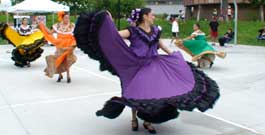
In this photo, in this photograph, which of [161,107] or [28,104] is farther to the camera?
[28,104]

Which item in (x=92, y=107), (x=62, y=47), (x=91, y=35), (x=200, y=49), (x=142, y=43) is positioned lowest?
(x=92, y=107)

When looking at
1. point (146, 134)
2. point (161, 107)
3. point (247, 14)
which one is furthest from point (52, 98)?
point (247, 14)

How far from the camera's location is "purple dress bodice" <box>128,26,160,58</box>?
20.2 feet

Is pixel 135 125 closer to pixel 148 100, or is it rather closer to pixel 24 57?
pixel 148 100

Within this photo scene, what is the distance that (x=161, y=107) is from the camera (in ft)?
18.1

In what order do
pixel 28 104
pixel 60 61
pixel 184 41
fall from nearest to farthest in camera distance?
pixel 28 104 < pixel 60 61 < pixel 184 41

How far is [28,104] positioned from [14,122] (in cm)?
140

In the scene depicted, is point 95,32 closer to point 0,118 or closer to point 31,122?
point 31,122

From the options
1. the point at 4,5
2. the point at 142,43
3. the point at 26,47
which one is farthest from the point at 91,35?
the point at 4,5

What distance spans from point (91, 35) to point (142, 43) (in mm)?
682

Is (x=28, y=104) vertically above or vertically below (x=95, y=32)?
below

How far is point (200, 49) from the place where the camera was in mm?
13602

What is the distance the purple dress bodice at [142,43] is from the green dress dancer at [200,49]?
7.40 metres

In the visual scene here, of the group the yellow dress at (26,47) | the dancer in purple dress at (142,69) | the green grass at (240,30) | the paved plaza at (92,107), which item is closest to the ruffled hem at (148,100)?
the dancer in purple dress at (142,69)
